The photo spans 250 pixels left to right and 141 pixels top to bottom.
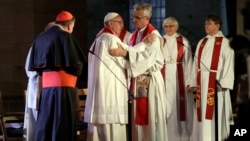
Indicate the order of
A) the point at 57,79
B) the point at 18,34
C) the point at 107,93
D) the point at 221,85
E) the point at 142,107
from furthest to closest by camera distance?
the point at 18,34, the point at 221,85, the point at 142,107, the point at 107,93, the point at 57,79

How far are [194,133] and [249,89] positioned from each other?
191 inches

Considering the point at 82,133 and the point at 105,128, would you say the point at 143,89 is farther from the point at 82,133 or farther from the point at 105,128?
the point at 82,133

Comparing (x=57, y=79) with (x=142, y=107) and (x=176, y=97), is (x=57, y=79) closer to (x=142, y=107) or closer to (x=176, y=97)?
(x=142, y=107)

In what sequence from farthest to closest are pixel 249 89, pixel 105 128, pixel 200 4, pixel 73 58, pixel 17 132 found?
pixel 200 4 < pixel 17 132 < pixel 105 128 < pixel 73 58 < pixel 249 89

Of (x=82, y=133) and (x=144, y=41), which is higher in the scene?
(x=144, y=41)

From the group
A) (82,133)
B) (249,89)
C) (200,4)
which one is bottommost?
(82,133)

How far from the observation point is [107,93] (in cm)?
554

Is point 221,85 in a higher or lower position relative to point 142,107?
higher

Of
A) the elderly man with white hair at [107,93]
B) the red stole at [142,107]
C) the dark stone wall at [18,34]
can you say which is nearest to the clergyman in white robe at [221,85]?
the red stole at [142,107]

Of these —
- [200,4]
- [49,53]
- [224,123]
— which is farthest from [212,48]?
[200,4]

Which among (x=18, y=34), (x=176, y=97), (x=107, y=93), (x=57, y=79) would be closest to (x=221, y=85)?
(x=176, y=97)

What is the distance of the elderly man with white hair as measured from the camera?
550 centimetres

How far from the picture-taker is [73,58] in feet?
16.5

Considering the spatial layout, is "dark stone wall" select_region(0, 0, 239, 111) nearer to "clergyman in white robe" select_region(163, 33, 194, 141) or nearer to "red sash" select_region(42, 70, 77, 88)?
"clergyman in white robe" select_region(163, 33, 194, 141)
